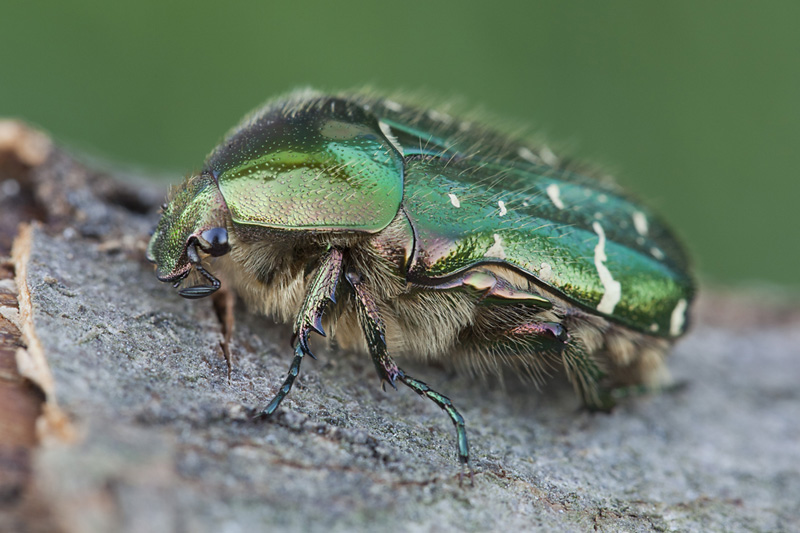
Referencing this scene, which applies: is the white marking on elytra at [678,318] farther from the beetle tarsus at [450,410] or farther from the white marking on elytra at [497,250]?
the beetle tarsus at [450,410]

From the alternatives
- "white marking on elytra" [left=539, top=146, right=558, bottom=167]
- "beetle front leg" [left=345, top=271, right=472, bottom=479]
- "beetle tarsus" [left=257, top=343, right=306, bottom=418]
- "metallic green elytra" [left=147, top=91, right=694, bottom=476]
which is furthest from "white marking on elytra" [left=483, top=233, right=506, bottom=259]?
"beetle tarsus" [left=257, top=343, right=306, bottom=418]

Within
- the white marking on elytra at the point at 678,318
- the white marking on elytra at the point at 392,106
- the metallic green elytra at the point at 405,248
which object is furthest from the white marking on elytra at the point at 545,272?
the white marking on elytra at the point at 392,106

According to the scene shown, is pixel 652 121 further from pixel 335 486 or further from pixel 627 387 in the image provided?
pixel 335 486

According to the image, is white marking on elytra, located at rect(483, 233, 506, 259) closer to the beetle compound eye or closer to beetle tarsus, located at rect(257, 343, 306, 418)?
beetle tarsus, located at rect(257, 343, 306, 418)

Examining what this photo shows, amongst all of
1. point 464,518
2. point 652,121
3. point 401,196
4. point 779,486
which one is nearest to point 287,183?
point 401,196

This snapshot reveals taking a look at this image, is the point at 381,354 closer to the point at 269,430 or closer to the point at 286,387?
the point at 286,387

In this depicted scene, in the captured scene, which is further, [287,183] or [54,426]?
[287,183]
